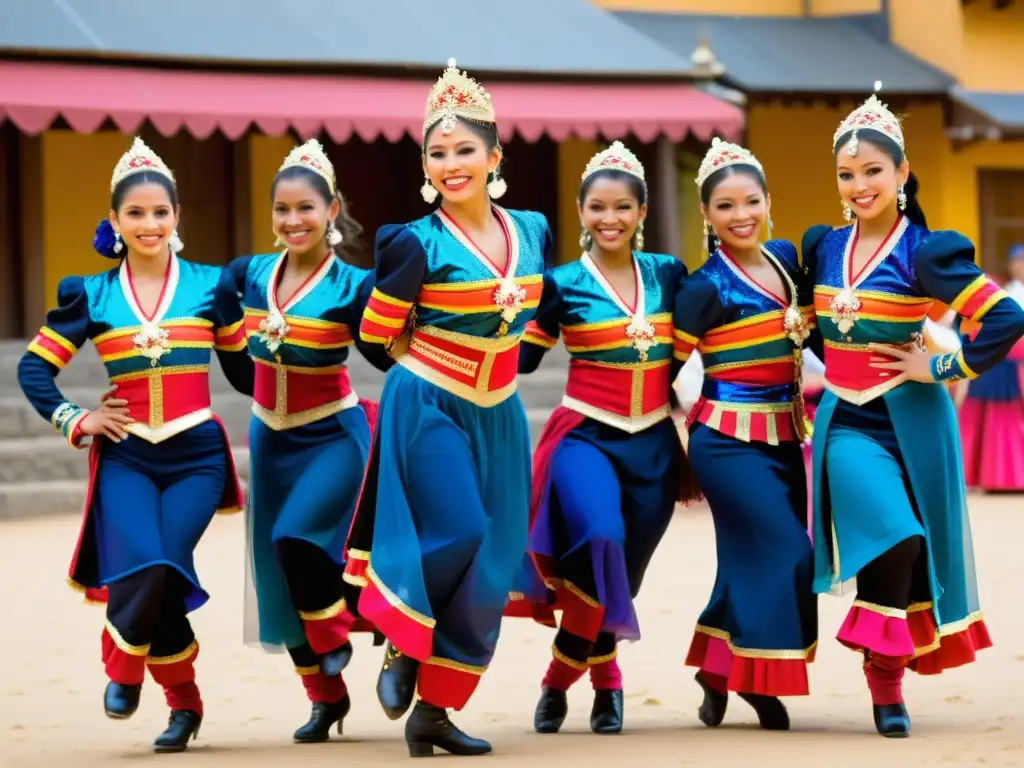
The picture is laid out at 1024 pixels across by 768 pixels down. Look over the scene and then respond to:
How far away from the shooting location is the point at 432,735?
6277 millimetres

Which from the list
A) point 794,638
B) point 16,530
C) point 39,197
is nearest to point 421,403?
point 794,638

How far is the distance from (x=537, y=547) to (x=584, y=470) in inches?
11.5

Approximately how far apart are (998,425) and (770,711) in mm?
9016

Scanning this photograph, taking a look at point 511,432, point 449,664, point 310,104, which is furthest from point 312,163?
point 310,104

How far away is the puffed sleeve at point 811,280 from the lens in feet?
23.1

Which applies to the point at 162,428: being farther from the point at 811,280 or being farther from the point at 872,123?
the point at 872,123

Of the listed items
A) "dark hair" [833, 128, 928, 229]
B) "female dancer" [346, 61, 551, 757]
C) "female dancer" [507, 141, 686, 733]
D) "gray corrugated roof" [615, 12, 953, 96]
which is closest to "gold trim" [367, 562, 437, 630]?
"female dancer" [346, 61, 551, 757]

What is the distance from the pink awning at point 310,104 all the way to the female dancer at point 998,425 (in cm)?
317

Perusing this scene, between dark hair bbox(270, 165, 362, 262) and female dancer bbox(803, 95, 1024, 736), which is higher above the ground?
dark hair bbox(270, 165, 362, 262)

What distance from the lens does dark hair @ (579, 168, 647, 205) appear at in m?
7.30

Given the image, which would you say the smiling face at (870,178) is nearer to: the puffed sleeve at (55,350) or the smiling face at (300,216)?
the smiling face at (300,216)

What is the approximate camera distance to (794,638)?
6.77 m

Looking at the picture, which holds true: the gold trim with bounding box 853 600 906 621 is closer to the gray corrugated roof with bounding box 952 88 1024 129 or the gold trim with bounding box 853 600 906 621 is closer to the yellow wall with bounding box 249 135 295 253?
the yellow wall with bounding box 249 135 295 253

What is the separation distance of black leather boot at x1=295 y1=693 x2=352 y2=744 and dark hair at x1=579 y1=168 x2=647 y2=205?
1.89m
